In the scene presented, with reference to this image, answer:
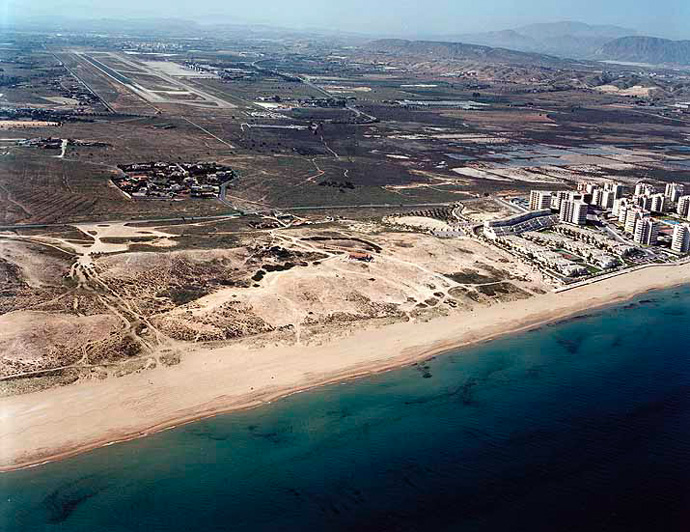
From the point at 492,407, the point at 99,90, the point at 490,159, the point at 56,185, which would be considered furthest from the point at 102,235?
the point at 99,90

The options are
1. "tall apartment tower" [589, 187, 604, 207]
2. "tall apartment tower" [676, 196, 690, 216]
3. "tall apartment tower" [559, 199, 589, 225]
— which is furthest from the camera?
"tall apartment tower" [589, 187, 604, 207]

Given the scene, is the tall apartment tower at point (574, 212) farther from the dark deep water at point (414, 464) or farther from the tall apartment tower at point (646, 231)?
the dark deep water at point (414, 464)

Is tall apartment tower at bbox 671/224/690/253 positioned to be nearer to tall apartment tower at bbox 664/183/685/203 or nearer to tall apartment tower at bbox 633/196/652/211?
tall apartment tower at bbox 633/196/652/211

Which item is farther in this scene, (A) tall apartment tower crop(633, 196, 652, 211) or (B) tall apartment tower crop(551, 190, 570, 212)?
(A) tall apartment tower crop(633, 196, 652, 211)

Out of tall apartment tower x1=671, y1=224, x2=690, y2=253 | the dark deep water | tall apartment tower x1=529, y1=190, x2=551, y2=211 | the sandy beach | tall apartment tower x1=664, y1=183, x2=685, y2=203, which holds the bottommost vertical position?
the dark deep water

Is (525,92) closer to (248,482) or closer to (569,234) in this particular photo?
(569,234)

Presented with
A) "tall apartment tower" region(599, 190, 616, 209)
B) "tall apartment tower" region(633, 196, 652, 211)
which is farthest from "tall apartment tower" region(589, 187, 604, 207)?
"tall apartment tower" region(633, 196, 652, 211)

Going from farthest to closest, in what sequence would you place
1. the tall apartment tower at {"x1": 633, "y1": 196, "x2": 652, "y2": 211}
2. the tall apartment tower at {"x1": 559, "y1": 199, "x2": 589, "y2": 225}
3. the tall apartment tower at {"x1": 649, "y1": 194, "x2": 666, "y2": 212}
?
the tall apartment tower at {"x1": 649, "y1": 194, "x2": 666, "y2": 212}, the tall apartment tower at {"x1": 633, "y1": 196, "x2": 652, "y2": 211}, the tall apartment tower at {"x1": 559, "y1": 199, "x2": 589, "y2": 225}
